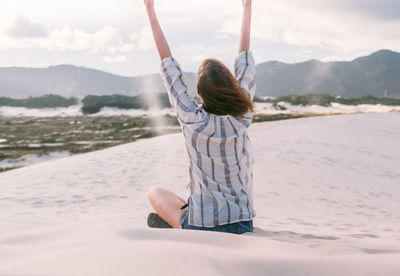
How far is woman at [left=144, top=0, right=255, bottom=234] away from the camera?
75.3 inches

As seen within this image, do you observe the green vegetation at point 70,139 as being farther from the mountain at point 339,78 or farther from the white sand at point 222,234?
the mountain at point 339,78

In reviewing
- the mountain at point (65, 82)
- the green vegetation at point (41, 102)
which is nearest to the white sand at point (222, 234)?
the green vegetation at point (41, 102)

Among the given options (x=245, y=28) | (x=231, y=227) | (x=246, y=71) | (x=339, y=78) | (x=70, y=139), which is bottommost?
(x=70, y=139)

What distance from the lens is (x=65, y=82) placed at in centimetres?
12450

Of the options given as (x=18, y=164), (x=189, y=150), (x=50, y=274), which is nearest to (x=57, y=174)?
(x=189, y=150)

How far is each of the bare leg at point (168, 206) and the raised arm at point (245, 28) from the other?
1.09 metres

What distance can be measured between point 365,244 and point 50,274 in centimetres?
176

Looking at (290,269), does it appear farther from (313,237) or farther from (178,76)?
(313,237)

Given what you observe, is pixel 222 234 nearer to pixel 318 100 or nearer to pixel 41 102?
pixel 318 100

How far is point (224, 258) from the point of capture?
4.69 feet

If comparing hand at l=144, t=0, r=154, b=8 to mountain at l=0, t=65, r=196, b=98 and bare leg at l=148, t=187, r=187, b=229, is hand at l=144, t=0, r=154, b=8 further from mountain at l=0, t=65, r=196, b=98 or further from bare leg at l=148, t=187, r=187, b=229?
mountain at l=0, t=65, r=196, b=98

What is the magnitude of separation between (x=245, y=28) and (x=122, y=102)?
34388mm

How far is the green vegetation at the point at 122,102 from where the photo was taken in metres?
34.8

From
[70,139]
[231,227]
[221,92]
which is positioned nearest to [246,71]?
[221,92]
